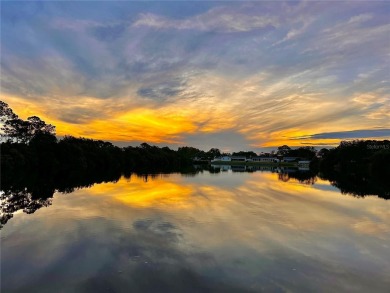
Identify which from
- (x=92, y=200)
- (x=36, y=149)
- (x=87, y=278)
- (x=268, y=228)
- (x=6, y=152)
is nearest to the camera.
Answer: (x=87, y=278)

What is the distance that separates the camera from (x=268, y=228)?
15.6 m

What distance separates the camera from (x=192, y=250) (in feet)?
38.1

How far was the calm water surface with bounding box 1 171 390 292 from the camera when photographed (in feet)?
28.4

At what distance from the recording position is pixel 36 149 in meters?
60.4

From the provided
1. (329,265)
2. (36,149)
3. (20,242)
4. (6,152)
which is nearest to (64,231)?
(20,242)

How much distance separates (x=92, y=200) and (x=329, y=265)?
1776 centimetres

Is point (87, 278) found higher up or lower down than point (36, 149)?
lower down

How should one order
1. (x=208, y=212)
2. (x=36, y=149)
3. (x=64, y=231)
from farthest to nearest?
(x=36, y=149)
(x=208, y=212)
(x=64, y=231)

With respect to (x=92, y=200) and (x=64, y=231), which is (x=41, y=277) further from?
(x=92, y=200)

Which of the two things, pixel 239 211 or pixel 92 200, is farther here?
pixel 92 200

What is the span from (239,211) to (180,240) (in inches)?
322

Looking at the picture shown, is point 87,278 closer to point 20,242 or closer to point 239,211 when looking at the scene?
point 20,242

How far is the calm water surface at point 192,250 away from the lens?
866cm

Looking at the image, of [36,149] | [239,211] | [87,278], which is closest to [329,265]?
[87,278]
